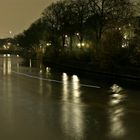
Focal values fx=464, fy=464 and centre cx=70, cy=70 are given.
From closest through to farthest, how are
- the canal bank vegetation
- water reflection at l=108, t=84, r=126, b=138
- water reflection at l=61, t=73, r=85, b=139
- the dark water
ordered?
the dark water
water reflection at l=61, t=73, r=85, b=139
water reflection at l=108, t=84, r=126, b=138
the canal bank vegetation

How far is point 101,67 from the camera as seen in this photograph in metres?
43.7

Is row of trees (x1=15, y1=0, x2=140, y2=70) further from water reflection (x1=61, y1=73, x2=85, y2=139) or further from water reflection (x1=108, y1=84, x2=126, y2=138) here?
water reflection (x1=61, y1=73, x2=85, y2=139)

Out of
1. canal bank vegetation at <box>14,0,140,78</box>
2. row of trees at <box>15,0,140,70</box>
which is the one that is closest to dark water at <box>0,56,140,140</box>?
canal bank vegetation at <box>14,0,140,78</box>

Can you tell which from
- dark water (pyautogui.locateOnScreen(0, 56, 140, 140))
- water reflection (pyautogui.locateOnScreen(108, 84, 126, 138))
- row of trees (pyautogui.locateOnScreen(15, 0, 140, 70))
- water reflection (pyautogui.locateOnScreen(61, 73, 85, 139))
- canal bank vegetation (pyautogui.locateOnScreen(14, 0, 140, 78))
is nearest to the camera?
dark water (pyautogui.locateOnScreen(0, 56, 140, 140))

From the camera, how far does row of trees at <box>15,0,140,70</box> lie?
4297cm

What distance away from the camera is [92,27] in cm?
6619

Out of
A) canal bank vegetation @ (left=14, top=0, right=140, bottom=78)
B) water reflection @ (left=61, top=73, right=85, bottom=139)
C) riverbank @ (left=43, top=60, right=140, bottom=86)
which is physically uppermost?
canal bank vegetation @ (left=14, top=0, right=140, bottom=78)

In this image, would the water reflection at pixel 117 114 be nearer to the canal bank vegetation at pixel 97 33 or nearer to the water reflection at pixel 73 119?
the water reflection at pixel 73 119

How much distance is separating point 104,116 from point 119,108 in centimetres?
229

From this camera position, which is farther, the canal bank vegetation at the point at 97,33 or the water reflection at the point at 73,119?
the canal bank vegetation at the point at 97,33

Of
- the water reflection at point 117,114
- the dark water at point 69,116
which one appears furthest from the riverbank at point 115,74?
the dark water at point 69,116

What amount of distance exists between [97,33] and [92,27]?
447cm

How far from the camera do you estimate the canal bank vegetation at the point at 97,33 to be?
4134 centimetres

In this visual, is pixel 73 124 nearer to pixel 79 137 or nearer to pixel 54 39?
pixel 79 137
